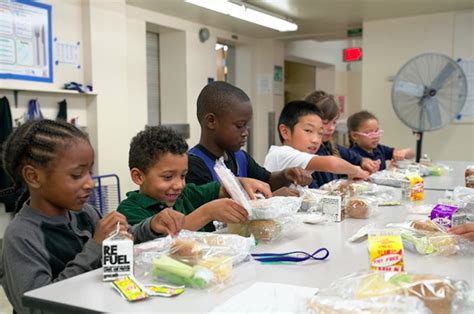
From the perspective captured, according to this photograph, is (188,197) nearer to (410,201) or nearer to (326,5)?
(410,201)

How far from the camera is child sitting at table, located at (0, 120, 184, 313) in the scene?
1.05 metres

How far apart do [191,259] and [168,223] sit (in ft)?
0.75

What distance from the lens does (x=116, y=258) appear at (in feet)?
2.91

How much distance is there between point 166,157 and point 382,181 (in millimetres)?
1232

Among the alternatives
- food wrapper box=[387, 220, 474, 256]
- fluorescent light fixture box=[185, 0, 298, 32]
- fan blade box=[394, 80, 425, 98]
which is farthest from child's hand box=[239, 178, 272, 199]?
fan blade box=[394, 80, 425, 98]

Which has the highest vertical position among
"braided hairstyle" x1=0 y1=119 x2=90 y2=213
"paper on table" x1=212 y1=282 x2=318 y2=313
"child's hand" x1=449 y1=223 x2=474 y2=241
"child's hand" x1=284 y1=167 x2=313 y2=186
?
"braided hairstyle" x1=0 y1=119 x2=90 y2=213

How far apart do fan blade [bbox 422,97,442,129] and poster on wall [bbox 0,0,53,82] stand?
10.3ft

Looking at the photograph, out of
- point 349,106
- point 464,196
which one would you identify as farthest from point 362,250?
point 349,106

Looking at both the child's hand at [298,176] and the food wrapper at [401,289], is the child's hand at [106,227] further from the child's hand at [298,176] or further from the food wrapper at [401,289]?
the child's hand at [298,176]

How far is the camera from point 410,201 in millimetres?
1850

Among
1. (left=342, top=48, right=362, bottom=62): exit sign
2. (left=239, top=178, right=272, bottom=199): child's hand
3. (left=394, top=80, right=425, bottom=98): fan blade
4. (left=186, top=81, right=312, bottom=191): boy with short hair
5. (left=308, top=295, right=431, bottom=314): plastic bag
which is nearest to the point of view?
(left=308, top=295, right=431, bottom=314): plastic bag

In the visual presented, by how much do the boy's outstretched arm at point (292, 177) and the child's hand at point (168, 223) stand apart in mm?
754

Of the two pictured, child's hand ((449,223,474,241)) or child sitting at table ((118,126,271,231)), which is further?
child sitting at table ((118,126,271,231))

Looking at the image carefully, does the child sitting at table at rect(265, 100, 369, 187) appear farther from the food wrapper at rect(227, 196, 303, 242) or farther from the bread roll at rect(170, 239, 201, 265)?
the bread roll at rect(170, 239, 201, 265)
